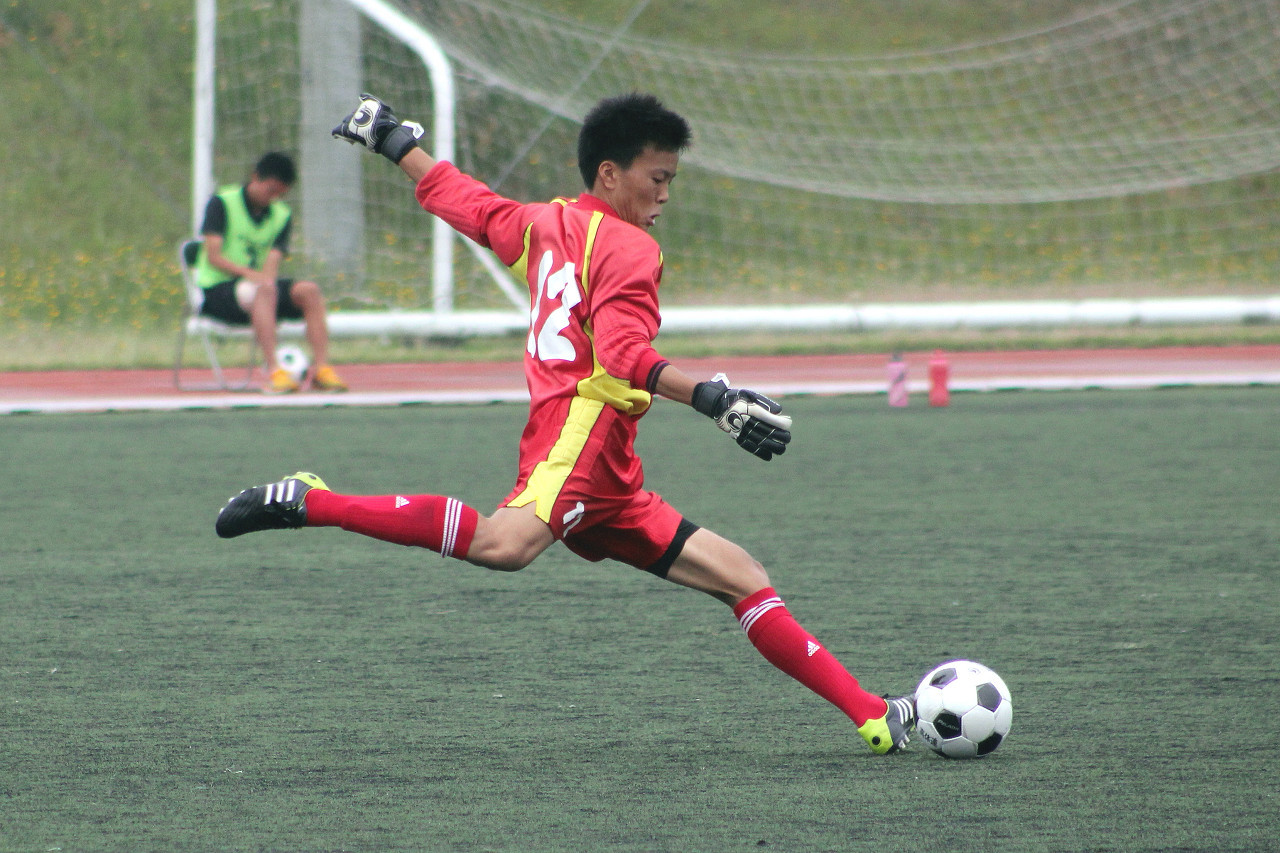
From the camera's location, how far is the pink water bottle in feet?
31.9

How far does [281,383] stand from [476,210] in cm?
720

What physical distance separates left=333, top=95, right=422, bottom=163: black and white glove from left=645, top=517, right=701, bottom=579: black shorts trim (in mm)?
1053

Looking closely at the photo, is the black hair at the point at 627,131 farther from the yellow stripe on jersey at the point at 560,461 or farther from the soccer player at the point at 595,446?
the yellow stripe on jersey at the point at 560,461

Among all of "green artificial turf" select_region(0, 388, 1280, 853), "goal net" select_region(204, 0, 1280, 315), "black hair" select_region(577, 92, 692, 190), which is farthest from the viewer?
"goal net" select_region(204, 0, 1280, 315)

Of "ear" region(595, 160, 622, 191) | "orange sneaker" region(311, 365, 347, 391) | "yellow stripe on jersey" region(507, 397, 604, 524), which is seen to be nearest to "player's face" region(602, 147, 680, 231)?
"ear" region(595, 160, 622, 191)

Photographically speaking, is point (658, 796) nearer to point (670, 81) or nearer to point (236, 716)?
point (236, 716)

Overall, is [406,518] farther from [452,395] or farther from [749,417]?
[452,395]

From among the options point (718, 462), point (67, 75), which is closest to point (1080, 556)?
point (718, 462)

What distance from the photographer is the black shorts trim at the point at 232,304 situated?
1037cm

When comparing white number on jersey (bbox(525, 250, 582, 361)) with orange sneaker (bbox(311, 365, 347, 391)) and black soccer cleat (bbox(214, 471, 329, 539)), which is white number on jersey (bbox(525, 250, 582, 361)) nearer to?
black soccer cleat (bbox(214, 471, 329, 539))

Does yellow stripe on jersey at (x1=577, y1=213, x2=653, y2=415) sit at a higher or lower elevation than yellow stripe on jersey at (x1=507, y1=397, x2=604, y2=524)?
higher

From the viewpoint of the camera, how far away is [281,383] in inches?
413

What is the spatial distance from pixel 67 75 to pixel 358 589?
1605 cm

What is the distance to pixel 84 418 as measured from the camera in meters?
9.72
